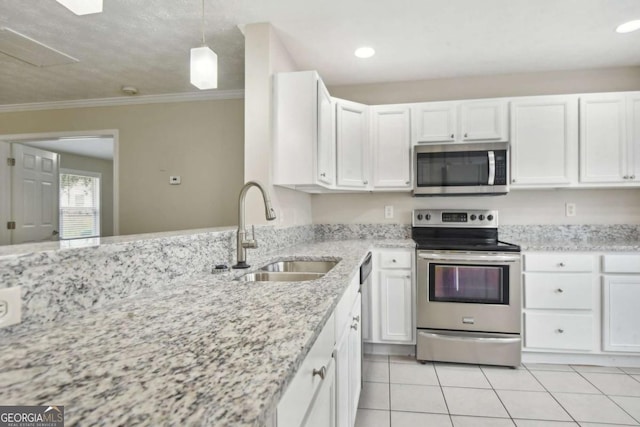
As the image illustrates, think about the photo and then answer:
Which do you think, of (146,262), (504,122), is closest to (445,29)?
(504,122)

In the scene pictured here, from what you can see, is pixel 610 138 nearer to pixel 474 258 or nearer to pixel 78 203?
pixel 474 258

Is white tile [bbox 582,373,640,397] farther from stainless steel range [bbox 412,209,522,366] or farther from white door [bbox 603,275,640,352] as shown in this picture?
stainless steel range [bbox 412,209,522,366]

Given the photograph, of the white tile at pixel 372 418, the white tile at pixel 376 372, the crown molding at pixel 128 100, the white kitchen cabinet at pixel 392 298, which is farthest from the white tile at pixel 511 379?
the crown molding at pixel 128 100

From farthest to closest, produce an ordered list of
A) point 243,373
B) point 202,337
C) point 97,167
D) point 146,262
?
1. point 97,167
2. point 146,262
3. point 202,337
4. point 243,373

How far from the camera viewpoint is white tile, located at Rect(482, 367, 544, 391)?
6.88ft

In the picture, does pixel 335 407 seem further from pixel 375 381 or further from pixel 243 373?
pixel 375 381

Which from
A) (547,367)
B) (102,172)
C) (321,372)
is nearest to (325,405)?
(321,372)

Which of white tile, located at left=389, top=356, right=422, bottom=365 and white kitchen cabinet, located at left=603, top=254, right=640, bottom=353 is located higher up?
white kitchen cabinet, located at left=603, top=254, right=640, bottom=353

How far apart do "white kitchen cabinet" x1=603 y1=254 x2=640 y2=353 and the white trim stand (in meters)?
4.61

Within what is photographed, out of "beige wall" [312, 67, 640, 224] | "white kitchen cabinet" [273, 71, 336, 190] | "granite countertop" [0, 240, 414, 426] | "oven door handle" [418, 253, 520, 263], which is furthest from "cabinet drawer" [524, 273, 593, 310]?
"granite countertop" [0, 240, 414, 426]

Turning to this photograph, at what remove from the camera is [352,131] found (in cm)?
287

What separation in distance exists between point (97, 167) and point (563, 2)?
7.87 metres

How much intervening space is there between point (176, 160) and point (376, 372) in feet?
9.76

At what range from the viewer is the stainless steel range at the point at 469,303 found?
237 cm
